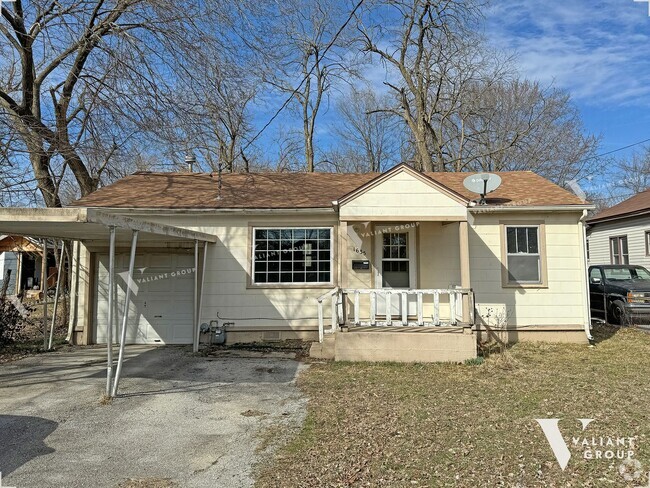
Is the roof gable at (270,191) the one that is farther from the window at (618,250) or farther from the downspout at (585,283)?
the window at (618,250)

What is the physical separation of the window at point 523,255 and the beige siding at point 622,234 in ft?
33.8

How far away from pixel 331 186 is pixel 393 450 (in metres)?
7.71

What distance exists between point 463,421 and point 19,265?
24905 millimetres

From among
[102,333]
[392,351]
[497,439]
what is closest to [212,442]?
[497,439]

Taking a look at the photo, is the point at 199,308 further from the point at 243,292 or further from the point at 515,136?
the point at 515,136

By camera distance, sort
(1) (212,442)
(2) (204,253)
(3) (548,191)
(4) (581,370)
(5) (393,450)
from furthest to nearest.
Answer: (3) (548,191)
(2) (204,253)
(4) (581,370)
(1) (212,442)
(5) (393,450)

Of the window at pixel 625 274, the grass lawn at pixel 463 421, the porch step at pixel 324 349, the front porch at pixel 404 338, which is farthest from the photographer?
the window at pixel 625 274

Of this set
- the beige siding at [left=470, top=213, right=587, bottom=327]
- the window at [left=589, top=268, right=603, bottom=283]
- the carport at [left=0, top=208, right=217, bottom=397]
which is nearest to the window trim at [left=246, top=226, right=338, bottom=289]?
the carport at [left=0, top=208, right=217, bottom=397]

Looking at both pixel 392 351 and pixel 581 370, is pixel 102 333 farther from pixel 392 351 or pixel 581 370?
pixel 581 370

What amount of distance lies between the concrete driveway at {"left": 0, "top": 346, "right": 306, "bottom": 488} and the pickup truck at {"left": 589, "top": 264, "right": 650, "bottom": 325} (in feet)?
29.2

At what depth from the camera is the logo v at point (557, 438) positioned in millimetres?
3660

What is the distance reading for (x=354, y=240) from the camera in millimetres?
9148

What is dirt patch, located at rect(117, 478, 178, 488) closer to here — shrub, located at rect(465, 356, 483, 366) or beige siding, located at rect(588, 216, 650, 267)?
shrub, located at rect(465, 356, 483, 366)
